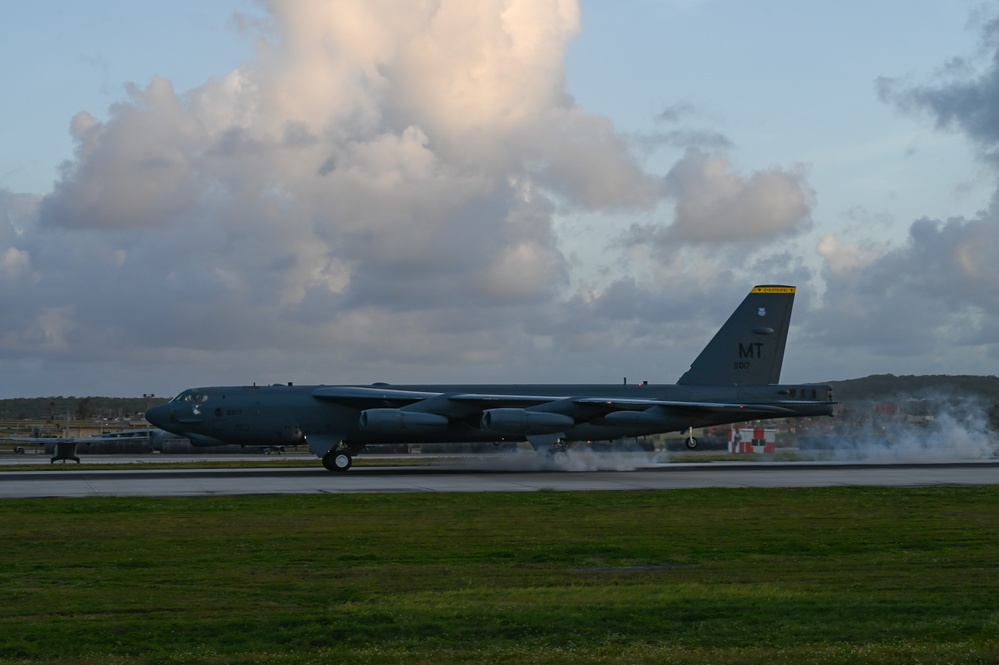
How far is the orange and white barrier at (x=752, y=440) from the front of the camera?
57362 millimetres

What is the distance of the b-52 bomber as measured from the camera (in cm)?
3688

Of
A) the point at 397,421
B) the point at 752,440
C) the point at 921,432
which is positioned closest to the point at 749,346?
the point at 921,432

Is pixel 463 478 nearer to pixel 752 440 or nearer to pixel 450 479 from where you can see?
pixel 450 479

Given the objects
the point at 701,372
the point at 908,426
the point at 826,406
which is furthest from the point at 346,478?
the point at 908,426

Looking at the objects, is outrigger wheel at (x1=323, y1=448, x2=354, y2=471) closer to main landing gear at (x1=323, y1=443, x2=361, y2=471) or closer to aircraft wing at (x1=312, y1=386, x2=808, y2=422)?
main landing gear at (x1=323, y1=443, x2=361, y2=471)

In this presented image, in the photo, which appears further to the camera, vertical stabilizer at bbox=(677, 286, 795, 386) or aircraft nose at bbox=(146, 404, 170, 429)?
vertical stabilizer at bbox=(677, 286, 795, 386)

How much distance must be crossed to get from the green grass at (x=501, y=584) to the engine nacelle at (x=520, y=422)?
13.0m

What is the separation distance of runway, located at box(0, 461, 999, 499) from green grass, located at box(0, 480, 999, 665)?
543 cm

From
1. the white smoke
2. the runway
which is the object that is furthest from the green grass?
the white smoke

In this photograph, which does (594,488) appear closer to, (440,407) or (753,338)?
(440,407)

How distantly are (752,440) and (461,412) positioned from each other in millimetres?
27556

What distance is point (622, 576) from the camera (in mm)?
14047

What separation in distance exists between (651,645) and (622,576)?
430cm

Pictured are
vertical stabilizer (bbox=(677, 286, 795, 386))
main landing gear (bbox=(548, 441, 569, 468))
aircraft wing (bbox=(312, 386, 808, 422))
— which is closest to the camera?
aircraft wing (bbox=(312, 386, 808, 422))
